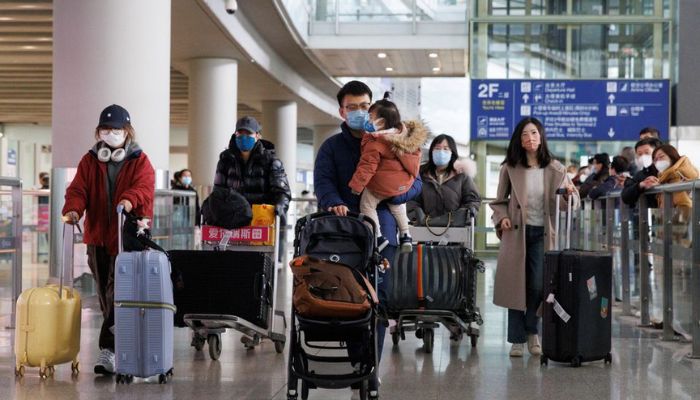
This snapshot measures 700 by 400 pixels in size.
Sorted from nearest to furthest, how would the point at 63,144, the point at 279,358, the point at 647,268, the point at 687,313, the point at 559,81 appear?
the point at 279,358, the point at 687,313, the point at 647,268, the point at 63,144, the point at 559,81

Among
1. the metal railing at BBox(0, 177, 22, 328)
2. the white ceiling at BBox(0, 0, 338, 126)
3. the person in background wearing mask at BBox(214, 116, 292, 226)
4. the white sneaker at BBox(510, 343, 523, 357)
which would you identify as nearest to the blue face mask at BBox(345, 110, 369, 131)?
the person in background wearing mask at BBox(214, 116, 292, 226)

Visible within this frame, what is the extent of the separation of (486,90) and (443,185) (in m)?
13.6

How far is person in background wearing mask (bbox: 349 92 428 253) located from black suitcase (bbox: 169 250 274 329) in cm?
163

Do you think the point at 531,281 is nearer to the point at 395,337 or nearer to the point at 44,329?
the point at 395,337

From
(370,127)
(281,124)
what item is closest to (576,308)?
(370,127)

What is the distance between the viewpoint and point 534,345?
7527 mm

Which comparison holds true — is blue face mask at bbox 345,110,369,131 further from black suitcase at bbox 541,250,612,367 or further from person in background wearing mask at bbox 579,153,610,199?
person in background wearing mask at bbox 579,153,610,199

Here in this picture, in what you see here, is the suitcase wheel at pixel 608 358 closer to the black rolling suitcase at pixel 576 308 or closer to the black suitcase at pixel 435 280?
the black rolling suitcase at pixel 576 308

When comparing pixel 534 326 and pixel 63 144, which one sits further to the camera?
pixel 63 144

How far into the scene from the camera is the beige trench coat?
290 inches

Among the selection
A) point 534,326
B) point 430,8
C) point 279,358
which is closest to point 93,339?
point 279,358

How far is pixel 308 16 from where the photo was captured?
24062 millimetres

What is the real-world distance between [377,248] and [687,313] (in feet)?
12.1

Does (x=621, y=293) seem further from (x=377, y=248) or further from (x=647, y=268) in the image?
(x=377, y=248)
